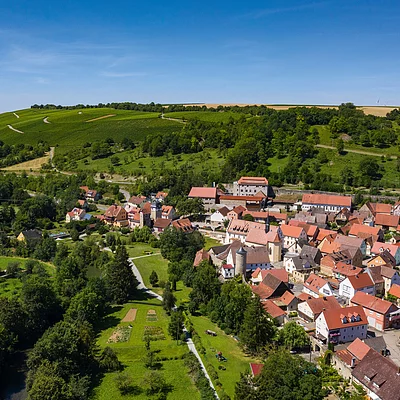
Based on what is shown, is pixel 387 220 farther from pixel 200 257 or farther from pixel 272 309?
pixel 272 309

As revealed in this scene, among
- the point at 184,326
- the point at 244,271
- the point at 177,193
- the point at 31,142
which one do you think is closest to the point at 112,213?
the point at 177,193

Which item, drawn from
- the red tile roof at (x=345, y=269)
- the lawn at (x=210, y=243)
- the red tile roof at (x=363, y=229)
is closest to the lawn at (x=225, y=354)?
the red tile roof at (x=345, y=269)

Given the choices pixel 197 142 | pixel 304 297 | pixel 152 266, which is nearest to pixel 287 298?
pixel 304 297

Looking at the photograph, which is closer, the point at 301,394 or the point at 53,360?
the point at 301,394

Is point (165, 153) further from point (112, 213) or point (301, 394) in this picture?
point (301, 394)

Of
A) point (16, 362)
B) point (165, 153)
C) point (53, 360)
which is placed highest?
point (165, 153)
